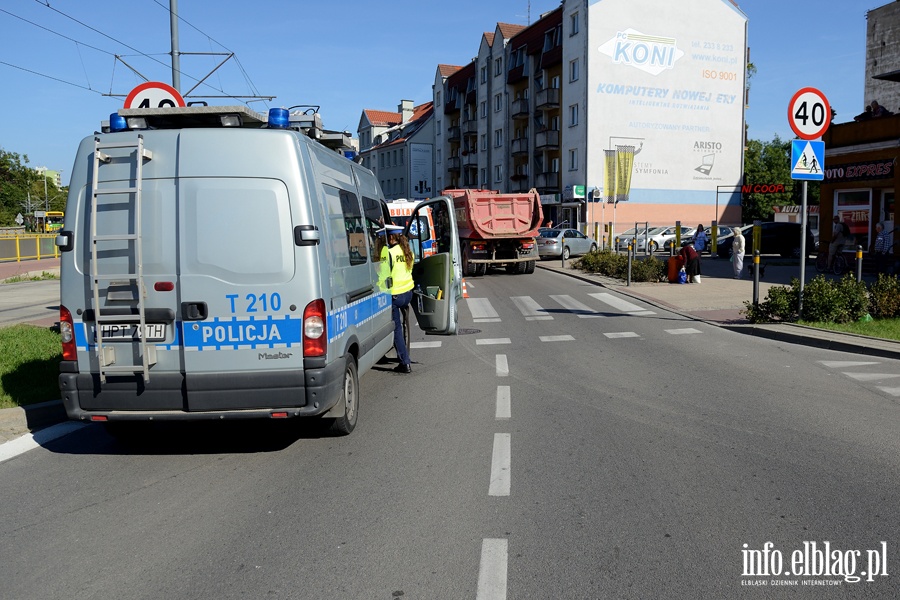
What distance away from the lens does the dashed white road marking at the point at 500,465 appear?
5.14 m

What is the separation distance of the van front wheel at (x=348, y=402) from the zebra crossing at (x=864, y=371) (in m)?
5.35

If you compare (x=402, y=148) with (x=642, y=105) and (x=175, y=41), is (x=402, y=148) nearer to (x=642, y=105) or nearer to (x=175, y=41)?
(x=642, y=105)

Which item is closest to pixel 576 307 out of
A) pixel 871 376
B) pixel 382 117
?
pixel 871 376

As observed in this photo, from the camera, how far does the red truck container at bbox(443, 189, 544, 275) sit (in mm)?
26859

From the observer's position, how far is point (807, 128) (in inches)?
465

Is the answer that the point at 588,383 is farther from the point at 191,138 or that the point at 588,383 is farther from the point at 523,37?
the point at 523,37

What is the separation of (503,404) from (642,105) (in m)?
46.1

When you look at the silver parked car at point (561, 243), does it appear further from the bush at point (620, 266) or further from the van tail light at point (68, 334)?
the van tail light at point (68, 334)

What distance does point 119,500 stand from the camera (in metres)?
5.11

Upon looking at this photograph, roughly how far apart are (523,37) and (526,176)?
1046cm

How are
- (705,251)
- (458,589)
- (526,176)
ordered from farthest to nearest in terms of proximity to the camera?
(526,176) < (705,251) < (458,589)

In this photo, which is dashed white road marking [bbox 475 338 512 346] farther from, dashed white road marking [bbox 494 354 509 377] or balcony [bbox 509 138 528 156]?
balcony [bbox 509 138 528 156]

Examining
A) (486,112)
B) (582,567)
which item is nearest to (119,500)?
(582,567)
